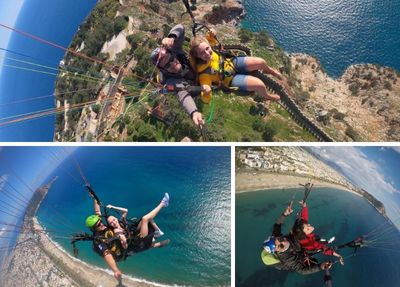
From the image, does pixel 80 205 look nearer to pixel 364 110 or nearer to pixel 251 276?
pixel 251 276

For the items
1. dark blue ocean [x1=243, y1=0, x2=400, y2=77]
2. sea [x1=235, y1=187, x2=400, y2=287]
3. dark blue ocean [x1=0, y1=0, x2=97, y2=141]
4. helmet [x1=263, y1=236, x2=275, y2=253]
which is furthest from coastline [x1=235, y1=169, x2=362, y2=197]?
dark blue ocean [x1=0, y1=0, x2=97, y2=141]

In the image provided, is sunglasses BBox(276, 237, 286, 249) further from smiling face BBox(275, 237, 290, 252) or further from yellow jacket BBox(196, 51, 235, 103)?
yellow jacket BBox(196, 51, 235, 103)

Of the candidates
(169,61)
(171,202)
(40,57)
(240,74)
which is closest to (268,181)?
(171,202)

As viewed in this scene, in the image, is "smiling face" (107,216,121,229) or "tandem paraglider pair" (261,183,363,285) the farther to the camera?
"smiling face" (107,216,121,229)

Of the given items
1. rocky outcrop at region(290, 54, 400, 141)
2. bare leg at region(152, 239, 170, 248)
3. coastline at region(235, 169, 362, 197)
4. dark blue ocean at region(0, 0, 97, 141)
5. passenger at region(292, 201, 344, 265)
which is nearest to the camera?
passenger at region(292, 201, 344, 265)

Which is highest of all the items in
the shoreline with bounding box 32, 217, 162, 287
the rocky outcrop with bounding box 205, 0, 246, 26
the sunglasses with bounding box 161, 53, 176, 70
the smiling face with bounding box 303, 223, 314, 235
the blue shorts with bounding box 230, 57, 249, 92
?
the rocky outcrop with bounding box 205, 0, 246, 26

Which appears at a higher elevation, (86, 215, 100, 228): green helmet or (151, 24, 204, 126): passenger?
(151, 24, 204, 126): passenger

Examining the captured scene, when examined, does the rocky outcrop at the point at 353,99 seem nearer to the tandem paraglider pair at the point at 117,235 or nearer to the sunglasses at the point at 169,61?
the tandem paraglider pair at the point at 117,235

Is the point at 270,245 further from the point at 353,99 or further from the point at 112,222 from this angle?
the point at 353,99
